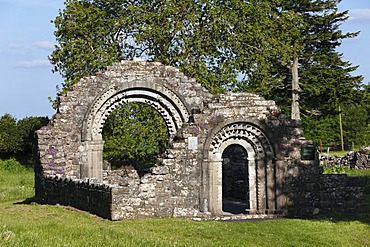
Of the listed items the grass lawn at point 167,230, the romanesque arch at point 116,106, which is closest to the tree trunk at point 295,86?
the romanesque arch at point 116,106

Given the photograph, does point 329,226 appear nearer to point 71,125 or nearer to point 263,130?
point 263,130

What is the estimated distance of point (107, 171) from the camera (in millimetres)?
22094

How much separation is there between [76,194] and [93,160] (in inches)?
135

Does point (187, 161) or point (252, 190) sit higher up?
point (187, 161)

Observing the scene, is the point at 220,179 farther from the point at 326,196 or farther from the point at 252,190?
the point at 326,196

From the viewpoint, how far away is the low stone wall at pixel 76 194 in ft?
50.7

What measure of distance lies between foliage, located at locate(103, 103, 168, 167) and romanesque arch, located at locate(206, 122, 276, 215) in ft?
33.0

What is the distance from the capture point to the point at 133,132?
27250 millimetres

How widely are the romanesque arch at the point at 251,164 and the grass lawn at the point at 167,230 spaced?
1.61m

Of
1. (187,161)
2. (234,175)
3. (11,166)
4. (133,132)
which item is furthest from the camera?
(11,166)

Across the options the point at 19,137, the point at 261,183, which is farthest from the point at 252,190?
the point at 19,137

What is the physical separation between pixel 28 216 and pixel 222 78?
14072 millimetres

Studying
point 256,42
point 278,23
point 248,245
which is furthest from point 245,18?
point 248,245

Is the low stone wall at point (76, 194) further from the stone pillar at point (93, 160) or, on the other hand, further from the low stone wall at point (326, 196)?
the low stone wall at point (326, 196)
